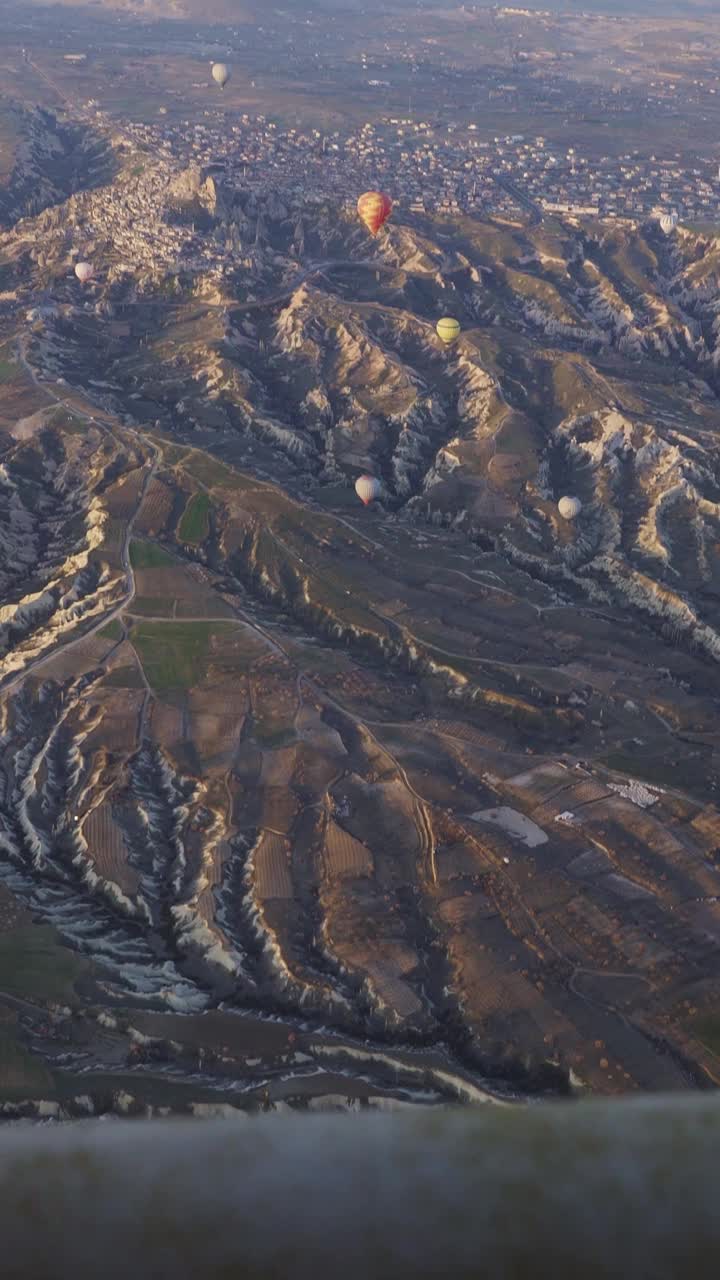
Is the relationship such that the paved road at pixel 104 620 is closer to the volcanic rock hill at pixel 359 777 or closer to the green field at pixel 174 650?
the volcanic rock hill at pixel 359 777

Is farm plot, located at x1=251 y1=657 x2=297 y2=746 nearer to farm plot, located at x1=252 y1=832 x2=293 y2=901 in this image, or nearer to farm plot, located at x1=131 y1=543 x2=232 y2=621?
farm plot, located at x1=131 y1=543 x2=232 y2=621

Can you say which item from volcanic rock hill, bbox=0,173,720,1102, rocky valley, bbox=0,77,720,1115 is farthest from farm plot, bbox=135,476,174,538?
volcanic rock hill, bbox=0,173,720,1102

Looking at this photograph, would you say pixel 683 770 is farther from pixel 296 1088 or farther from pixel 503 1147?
pixel 503 1147

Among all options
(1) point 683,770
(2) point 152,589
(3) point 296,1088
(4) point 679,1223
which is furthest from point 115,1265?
(2) point 152,589

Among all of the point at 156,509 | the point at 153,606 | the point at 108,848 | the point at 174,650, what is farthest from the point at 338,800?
the point at 156,509

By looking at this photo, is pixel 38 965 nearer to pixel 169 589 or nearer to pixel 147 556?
pixel 169 589

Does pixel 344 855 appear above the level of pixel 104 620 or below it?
below

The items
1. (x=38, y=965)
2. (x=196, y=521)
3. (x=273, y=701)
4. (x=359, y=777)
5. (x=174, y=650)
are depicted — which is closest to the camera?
(x=38, y=965)
